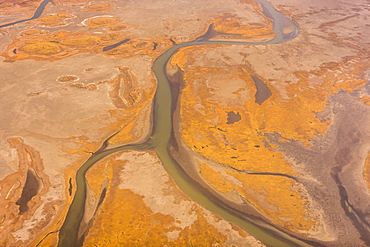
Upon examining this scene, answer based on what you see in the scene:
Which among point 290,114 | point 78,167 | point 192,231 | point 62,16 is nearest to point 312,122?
point 290,114

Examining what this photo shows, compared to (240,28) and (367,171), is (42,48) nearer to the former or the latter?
(240,28)

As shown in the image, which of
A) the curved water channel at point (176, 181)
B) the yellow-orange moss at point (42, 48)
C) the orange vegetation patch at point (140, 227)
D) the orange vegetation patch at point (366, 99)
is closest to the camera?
the orange vegetation patch at point (140, 227)

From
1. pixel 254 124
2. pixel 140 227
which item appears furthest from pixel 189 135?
pixel 140 227

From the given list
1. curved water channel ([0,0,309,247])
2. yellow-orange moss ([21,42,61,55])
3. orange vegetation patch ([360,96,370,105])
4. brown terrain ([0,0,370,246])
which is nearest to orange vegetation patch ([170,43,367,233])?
brown terrain ([0,0,370,246])

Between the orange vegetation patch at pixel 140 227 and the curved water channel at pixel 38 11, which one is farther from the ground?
the curved water channel at pixel 38 11

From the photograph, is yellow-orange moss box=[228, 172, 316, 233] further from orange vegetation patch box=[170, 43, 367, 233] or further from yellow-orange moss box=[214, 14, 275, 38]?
yellow-orange moss box=[214, 14, 275, 38]

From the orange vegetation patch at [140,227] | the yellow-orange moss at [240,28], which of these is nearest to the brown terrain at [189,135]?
the orange vegetation patch at [140,227]

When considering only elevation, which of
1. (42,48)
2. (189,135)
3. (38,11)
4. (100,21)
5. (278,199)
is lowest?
(278,199)

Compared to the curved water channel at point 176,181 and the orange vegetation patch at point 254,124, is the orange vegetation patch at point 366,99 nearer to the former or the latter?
the orange vegetation patch at point 254,124
